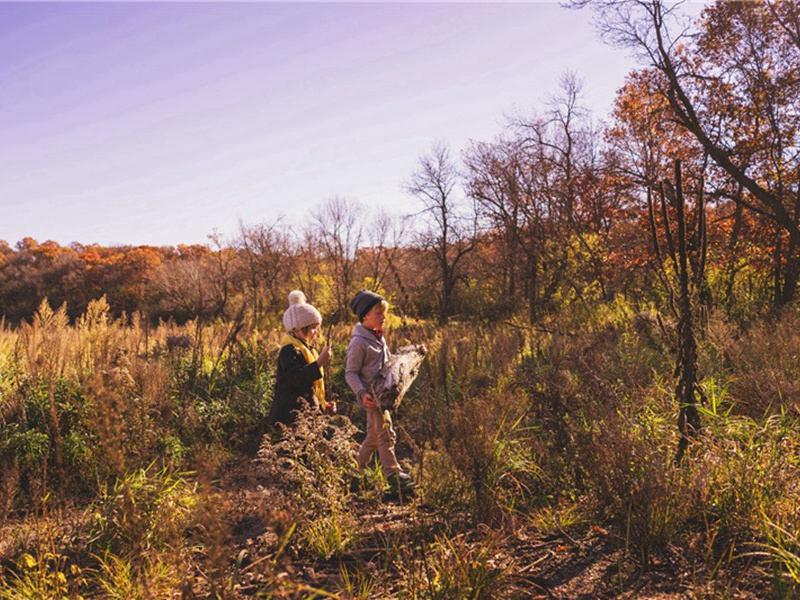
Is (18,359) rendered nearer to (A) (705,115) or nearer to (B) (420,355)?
(B) (420,355)

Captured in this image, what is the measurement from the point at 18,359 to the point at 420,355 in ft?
17.3

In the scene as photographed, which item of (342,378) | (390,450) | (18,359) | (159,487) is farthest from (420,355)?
(18,359)

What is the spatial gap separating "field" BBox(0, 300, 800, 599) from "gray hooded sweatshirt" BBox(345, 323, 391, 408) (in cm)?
83

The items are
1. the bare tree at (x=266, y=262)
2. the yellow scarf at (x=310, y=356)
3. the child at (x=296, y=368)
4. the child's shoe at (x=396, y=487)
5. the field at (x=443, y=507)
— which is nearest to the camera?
the field at (x=443, y=507)

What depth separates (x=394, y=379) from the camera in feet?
14.3

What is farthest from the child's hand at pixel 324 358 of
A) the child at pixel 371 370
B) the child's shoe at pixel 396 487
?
the child's shoe at pixel 396 487

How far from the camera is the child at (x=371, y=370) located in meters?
4.53

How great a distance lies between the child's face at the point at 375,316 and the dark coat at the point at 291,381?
617mm

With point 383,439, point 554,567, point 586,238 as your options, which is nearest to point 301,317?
point 383,439

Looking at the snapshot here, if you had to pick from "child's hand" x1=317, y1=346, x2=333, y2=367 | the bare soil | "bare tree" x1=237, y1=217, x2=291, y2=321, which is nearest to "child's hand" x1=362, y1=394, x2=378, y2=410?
"child's hand" x1=317, y1=346, x2=333, y2=367

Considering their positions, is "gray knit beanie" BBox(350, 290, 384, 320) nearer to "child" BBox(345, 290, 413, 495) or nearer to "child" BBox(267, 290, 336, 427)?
"child" BBox(345, 290, 413, 495)

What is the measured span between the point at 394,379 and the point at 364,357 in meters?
0.50

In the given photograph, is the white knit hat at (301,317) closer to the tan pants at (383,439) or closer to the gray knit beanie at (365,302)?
the gray knit beanie at (365,302)

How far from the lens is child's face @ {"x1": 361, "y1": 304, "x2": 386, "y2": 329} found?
15.6 ft
